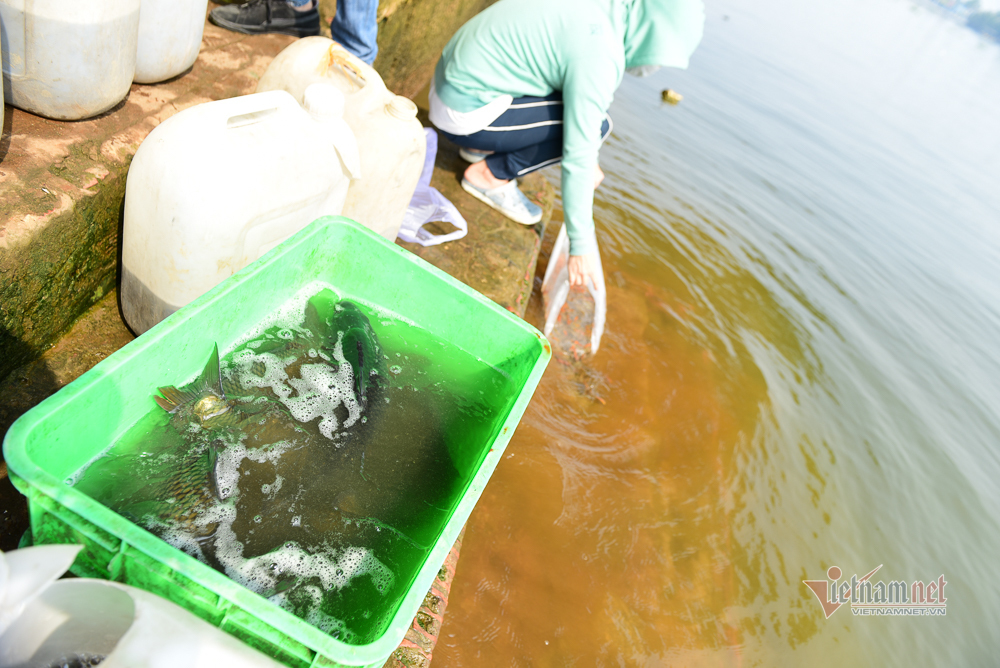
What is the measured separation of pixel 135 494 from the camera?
1.29m

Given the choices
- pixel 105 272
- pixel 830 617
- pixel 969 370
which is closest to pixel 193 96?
pixel 105 272

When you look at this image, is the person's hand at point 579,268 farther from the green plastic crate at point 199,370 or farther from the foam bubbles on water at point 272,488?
the foam bubbles on water at point 272,488

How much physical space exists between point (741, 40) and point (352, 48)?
1262 centimetres

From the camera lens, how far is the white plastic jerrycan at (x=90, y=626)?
2.69ft

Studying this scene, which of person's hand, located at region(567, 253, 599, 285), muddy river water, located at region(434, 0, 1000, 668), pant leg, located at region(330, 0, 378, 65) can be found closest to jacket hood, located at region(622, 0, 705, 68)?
person's hand, located at region(567, 253, 599, 285)

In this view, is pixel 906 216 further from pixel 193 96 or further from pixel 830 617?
pixel 193 96

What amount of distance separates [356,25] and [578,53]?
114 cm

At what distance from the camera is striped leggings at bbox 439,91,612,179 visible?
3041mm

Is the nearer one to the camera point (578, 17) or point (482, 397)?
point (482, 397)

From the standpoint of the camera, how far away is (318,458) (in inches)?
63.8

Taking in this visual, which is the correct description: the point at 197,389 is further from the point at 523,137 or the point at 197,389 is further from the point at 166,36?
the point at 523,137

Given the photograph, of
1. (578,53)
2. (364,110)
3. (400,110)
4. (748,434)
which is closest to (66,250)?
(364,110)

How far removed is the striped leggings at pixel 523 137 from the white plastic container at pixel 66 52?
174 centimetres

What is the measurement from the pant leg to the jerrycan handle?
1356 millimetres
